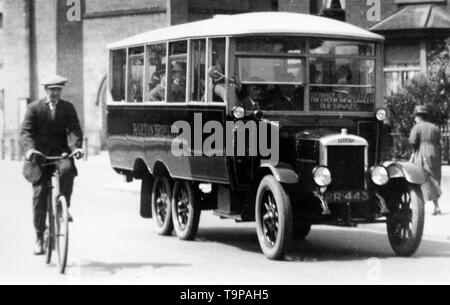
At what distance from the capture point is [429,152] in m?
15.8

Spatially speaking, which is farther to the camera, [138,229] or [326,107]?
[138,229]

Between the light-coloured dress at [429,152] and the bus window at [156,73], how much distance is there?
4445 mm

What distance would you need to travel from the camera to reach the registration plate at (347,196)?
10.9m

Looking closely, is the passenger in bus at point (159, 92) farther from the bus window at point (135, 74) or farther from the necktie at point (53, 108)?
the necktie at point (53, 108)

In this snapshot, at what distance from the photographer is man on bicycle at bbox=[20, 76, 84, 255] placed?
10.6 metres

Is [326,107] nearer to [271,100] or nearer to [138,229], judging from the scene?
[271,100]

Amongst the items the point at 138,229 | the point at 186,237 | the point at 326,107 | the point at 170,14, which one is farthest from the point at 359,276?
the point at 170,14

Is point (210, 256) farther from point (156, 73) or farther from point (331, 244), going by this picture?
point (156, 73)

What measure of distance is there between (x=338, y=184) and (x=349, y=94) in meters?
1.52

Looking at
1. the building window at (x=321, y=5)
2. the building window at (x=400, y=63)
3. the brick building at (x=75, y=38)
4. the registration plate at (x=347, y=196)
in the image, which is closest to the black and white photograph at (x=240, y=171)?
the registration plate at (x=347, y=196)

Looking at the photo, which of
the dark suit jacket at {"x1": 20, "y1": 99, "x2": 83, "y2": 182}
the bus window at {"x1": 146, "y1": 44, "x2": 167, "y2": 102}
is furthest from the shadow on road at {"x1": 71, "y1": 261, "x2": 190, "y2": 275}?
the bus window at {"x1": 146, "y1": 44, "x2": 167, "y2": 102}

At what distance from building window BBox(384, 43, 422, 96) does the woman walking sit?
1129 centimetres
